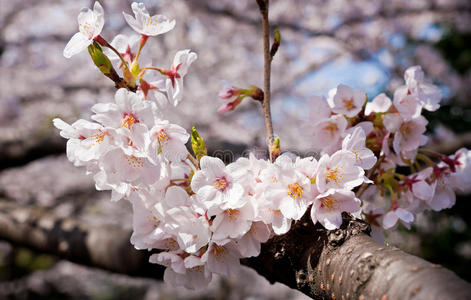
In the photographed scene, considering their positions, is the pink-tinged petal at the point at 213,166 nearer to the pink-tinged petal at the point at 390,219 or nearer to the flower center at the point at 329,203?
the flower center at the point at 329,203

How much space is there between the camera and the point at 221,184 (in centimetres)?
81

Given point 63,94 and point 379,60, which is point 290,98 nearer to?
point 379,60

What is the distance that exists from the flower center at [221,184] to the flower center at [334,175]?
218 mm

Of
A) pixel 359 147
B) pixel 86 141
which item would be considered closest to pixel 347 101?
pixel 359 147

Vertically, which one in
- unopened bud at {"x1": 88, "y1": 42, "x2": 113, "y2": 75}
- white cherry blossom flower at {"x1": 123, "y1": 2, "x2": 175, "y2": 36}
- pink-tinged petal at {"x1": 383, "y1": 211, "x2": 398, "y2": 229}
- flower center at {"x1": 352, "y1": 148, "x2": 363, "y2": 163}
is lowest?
pink-tinged petal at {"x1": 383, "y1": 211, "x2": 398, "y2": 229}

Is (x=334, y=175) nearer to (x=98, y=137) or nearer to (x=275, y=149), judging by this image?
(x=275, y=149)

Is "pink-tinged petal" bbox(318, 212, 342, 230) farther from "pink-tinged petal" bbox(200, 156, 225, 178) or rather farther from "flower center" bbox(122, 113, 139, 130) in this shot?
"flower center" bbox(122, 113, 139, 130)

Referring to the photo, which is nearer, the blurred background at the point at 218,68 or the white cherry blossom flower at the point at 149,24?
the white cherry blossom flower at the point at 149,24

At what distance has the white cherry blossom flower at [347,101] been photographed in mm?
1026

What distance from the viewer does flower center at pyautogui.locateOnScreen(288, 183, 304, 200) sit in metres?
0.79

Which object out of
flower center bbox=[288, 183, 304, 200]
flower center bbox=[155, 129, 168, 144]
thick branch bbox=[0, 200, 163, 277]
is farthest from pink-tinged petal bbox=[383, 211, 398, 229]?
thick branch bbox=[0, 200, 163, 277]

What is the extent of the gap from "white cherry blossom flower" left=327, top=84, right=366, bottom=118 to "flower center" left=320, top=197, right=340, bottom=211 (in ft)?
1.05

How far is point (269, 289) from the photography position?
21.9 feet

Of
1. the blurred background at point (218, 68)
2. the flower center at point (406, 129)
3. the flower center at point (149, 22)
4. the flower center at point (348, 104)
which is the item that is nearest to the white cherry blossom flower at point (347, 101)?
the flower center at point (348, 104)
